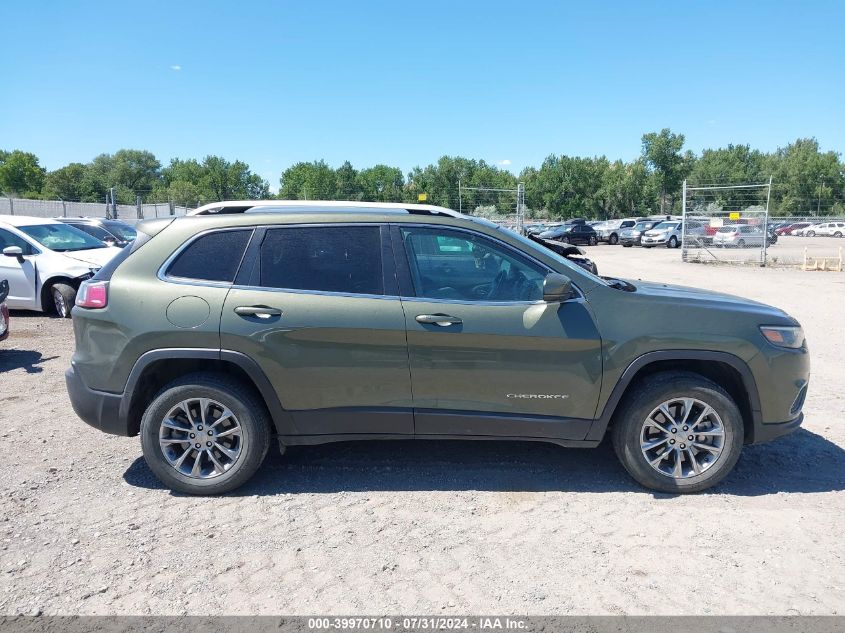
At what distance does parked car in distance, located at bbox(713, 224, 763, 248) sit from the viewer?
23.7 metres

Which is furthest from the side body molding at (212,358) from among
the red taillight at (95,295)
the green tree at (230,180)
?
the green tree at (230,180)

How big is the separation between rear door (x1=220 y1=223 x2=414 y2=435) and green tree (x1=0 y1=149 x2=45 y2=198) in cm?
10063

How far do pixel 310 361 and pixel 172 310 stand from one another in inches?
36.2

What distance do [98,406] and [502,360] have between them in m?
2.58

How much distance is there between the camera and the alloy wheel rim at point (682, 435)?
3.99 metres

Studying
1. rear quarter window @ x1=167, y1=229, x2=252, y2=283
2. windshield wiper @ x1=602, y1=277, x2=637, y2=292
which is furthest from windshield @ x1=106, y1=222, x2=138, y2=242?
windshield wiper @ x1=602, y1=277, x2=637, y2=292

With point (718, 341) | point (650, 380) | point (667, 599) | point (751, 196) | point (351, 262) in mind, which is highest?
point (751, 196)

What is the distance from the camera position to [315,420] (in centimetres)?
400

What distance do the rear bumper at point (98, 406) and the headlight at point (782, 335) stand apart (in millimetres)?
4129

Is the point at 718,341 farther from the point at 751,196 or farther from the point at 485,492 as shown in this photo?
the point at 751,196

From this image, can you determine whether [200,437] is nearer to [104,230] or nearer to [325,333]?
[325,333]

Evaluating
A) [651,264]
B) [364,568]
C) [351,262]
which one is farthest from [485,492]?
[651,264]

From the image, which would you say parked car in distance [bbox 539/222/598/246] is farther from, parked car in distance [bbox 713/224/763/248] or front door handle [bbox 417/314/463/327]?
front door handle [bbox 417/314/463/327]

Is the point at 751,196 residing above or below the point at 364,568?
above
